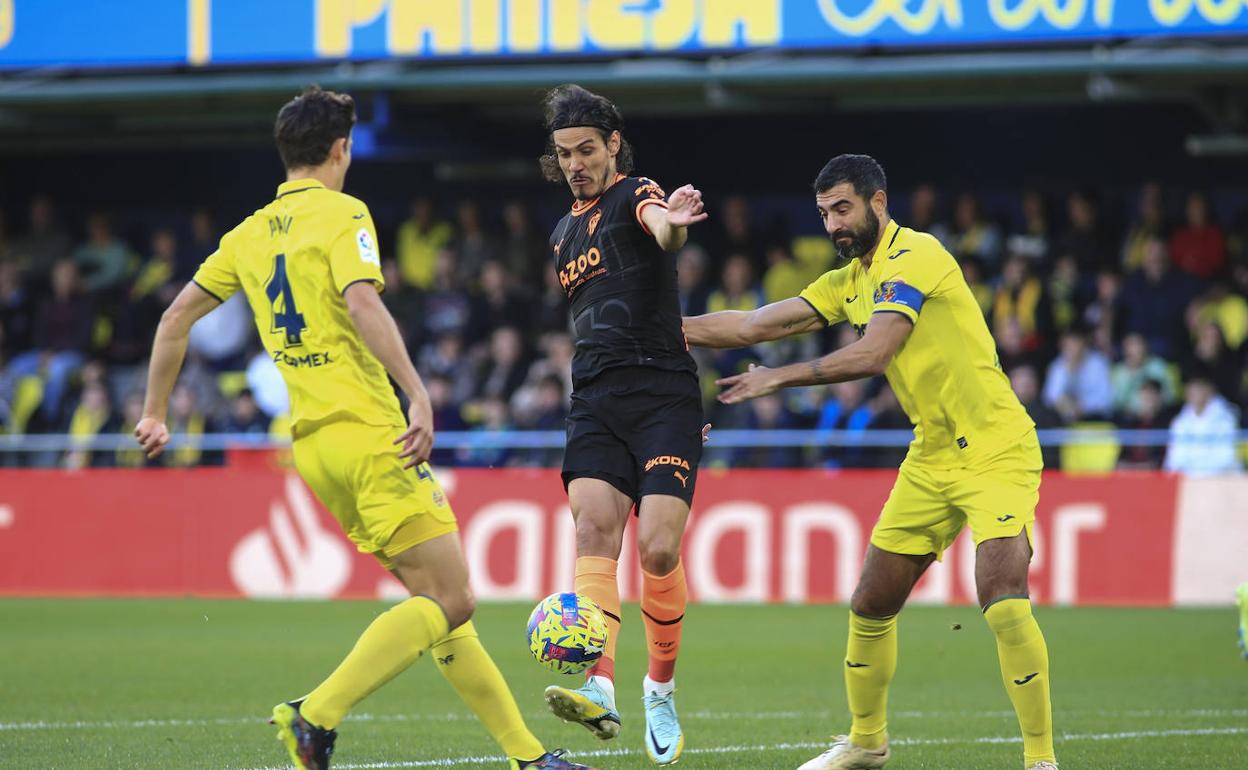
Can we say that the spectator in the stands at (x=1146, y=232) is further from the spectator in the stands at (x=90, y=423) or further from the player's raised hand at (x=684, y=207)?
the player's raised hand at (x=684, y=207)

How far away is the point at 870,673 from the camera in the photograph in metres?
7.17

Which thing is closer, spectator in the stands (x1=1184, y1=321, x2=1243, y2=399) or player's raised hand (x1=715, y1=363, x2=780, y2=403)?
player's raised hand (x1=715, y1=363, x2=780, y2=403)

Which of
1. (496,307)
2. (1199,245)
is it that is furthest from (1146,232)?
(496,307)

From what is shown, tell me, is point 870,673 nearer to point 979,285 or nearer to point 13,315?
point 979,285

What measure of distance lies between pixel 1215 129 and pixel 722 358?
21.7 feet

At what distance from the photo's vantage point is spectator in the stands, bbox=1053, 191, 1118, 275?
18.4 meters

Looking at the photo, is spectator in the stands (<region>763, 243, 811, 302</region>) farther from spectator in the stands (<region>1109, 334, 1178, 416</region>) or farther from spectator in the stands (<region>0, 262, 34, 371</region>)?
spectator in the stands (<region>0, 262, 34, 371</region>)

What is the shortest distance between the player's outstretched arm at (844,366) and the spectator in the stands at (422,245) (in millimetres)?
14686

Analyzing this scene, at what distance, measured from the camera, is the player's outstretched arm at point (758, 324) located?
731 centimetres

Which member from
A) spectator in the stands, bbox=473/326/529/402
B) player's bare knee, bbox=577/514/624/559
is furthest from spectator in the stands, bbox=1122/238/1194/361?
player's bare knee, bbox=577/514/624/559

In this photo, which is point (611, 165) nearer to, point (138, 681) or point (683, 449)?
point (683, 449)

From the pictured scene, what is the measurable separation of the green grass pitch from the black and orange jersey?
1656mm

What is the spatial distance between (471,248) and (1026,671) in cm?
1472

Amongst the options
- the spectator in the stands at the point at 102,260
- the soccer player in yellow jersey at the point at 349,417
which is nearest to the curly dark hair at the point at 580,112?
the soccer player in yellow jersey at the point at 349,417
